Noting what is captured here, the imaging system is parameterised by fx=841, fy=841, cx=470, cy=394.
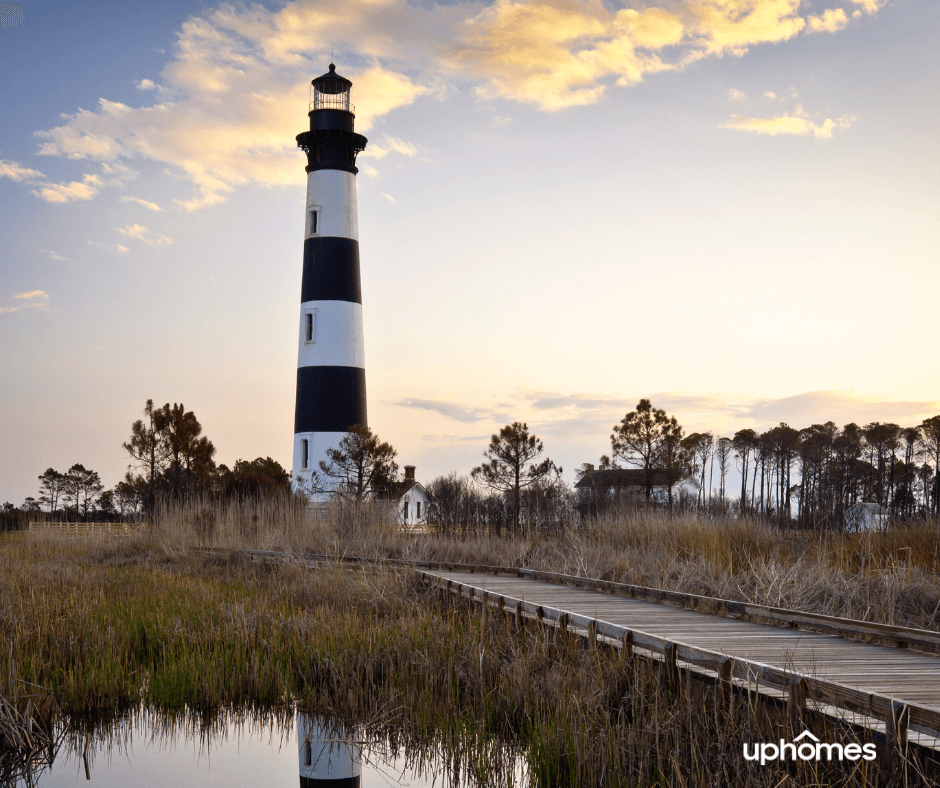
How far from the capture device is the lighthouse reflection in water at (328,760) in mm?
4926

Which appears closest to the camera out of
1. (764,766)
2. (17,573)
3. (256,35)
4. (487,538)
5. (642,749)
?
(764,766)

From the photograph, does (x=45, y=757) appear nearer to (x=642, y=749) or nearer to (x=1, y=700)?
(x=1, y=700)

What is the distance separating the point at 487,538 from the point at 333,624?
6656 millimetres

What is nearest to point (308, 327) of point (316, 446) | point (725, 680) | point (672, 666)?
point (316, 446)

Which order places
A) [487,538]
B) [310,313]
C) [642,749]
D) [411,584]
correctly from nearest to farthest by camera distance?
[642,749], [411,584], [487,538], [310,313]

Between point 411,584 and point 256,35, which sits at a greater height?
point 256,35

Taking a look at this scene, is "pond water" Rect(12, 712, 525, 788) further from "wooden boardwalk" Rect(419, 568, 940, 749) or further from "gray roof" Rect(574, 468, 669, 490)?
"gray roof" Rect(574, 468, 669, 490)

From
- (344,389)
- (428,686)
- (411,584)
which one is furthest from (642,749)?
(344,389)

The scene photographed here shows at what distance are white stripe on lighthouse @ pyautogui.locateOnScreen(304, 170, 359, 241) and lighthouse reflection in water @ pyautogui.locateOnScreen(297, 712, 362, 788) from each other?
18141 millimetres

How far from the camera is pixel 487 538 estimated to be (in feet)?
45.6

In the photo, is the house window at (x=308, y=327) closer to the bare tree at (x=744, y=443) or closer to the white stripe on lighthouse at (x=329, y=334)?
the white stripe on lighthouse at (x=329, y=334)

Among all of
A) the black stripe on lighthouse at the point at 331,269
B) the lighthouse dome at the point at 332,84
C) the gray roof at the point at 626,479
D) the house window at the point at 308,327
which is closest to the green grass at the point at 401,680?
the house window at the point at 308,327

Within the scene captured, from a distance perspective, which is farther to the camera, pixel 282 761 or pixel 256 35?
pixel 256 35

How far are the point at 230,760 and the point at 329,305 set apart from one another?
57.8 ft
